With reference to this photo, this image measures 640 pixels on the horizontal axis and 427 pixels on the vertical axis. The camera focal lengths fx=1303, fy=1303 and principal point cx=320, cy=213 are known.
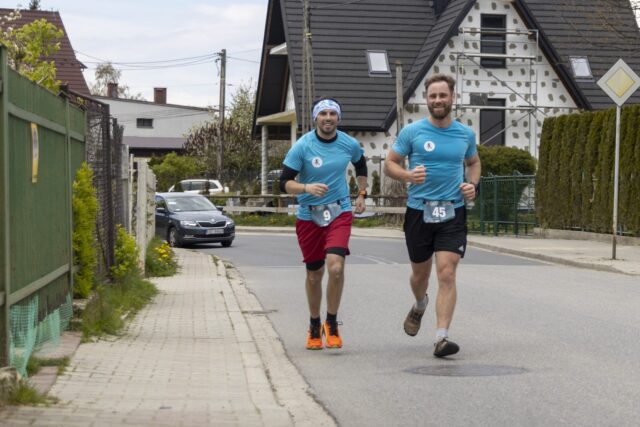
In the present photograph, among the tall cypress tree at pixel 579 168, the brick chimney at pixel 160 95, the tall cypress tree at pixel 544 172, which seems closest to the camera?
the tall cypress tree at pixel 579 168

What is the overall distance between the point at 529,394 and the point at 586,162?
20390 millimetres

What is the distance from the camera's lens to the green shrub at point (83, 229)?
11484 mm

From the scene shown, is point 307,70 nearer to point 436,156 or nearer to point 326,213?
point 326,213

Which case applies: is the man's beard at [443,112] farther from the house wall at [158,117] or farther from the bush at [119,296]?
the house wall at [158,117]

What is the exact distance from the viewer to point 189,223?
31125mm

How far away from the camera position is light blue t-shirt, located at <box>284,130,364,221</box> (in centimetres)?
1006

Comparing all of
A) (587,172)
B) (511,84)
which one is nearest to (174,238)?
(587,172)

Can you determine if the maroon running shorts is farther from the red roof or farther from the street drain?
the red roof

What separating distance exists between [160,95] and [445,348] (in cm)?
9603

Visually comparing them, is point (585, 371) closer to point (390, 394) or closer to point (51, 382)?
point (390, 394)

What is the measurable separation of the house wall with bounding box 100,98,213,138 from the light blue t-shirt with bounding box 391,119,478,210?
3329 inches

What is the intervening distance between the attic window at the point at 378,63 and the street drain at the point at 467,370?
38561 mm

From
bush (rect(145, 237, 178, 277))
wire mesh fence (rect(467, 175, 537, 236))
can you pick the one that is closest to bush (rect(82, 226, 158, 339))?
bush (rect(145, 237, 178, 277))

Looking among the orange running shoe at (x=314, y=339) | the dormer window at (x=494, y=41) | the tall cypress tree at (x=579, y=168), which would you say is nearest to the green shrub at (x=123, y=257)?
the orange running shoe at (x=314, y=339)
